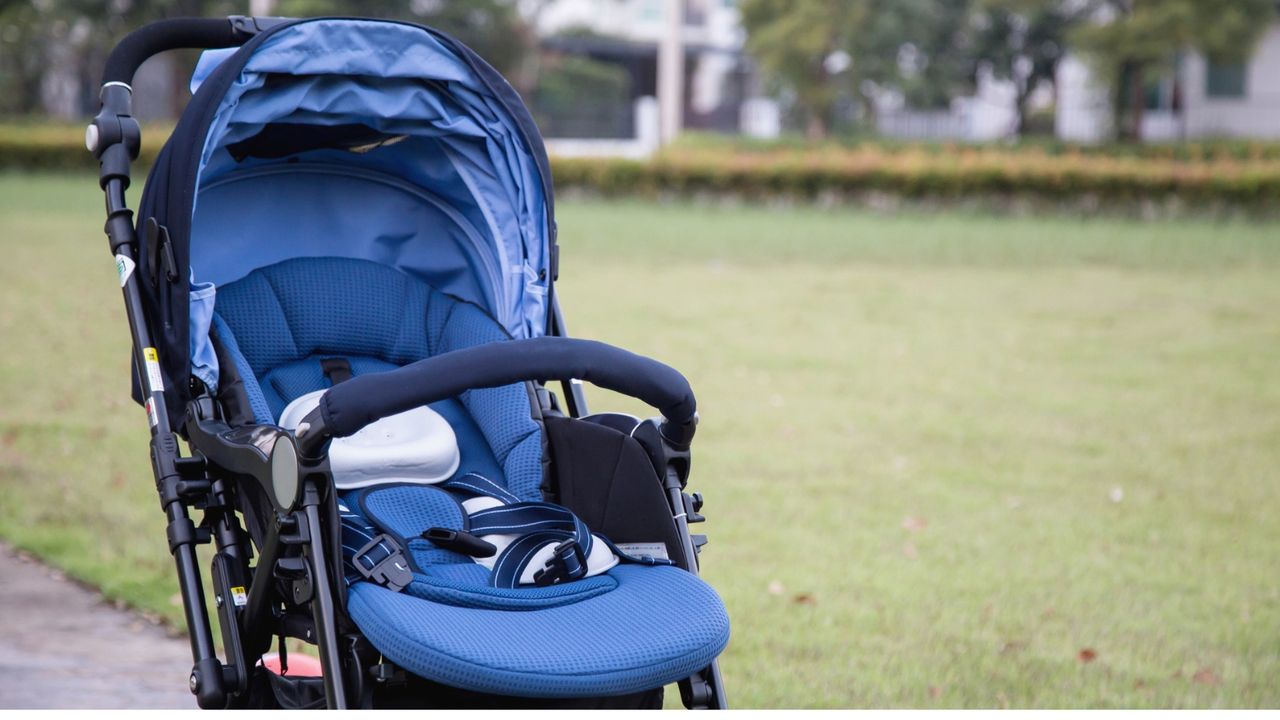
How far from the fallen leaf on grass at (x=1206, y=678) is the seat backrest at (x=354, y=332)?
2004 millimetres

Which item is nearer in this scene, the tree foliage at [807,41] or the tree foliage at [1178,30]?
the tree foliage at [1178,30]

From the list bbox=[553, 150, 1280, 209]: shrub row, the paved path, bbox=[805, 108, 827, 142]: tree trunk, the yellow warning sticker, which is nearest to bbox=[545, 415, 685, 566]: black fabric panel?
the yellow warning sticker

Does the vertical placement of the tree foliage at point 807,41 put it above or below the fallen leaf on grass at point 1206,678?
above

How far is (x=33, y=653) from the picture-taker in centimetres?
360

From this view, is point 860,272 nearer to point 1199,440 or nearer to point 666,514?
point 1199,440

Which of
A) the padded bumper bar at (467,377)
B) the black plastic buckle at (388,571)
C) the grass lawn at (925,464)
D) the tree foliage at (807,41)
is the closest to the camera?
the padded bumper bar at (467,377)

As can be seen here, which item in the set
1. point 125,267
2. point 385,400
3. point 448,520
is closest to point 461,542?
point 448,520

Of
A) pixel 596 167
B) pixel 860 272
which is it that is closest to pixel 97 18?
pixel 596 167

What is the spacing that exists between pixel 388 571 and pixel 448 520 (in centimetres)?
40

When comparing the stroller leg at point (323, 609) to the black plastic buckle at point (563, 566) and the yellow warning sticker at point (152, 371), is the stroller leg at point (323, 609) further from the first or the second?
the yellow warning sticker at point (152, 371)

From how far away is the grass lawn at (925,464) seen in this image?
3820mm

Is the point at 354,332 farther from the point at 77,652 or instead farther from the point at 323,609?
the point at 77,652

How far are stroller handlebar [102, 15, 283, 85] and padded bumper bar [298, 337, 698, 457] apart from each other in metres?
1.21

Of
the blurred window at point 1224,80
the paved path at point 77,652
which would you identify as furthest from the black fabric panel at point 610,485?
the blurred window at point 1224,80
